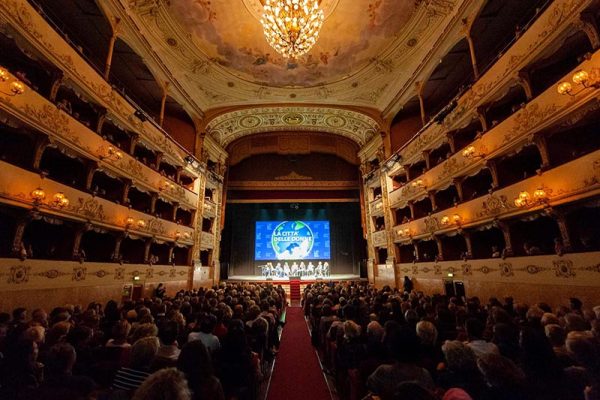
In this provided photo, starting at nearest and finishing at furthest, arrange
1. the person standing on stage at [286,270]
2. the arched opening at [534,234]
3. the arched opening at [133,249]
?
the arched opening at [534,234] → the arched opening at [133,249] → the person standing on stage at [286,270]

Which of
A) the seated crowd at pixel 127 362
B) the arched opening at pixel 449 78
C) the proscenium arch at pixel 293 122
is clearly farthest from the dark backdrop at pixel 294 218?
the seated crowd at pixel 127 362

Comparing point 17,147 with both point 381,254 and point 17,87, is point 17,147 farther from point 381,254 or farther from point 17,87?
point 381,254

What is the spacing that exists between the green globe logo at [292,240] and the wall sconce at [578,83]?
57.2 feet

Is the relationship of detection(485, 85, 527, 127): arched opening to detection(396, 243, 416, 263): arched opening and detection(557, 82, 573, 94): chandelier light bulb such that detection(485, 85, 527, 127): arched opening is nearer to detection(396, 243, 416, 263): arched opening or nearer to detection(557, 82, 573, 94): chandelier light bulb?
detection(557, 82, 573, 94): chandelier light bulb

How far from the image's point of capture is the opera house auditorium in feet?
8.77

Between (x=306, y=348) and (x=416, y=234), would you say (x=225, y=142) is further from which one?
(x=306, y=348)

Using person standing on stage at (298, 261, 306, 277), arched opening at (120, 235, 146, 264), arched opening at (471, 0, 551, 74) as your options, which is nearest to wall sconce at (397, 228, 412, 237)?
arched opening at (471, 0, 551, 74)

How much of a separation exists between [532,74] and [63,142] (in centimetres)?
1432

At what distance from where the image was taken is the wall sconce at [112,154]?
9.83 metres

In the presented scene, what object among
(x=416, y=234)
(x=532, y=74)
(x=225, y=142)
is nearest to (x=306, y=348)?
(x=416, y=234)

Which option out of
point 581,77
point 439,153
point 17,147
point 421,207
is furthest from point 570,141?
point 17,147

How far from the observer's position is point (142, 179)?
1181 centimetres

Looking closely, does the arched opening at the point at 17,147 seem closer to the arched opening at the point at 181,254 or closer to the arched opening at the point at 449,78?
the arched opening at the point at 181,254

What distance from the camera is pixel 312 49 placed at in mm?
12633
